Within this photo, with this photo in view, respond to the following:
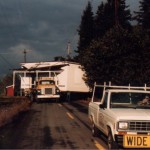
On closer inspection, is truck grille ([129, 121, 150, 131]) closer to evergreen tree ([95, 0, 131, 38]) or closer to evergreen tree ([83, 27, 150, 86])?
evergreen tree ([83, 27, 150, 86])

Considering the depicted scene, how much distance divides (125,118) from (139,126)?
0.42 meters

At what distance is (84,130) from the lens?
16.2 m

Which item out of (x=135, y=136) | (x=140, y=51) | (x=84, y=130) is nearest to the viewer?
(x=135, y=136)

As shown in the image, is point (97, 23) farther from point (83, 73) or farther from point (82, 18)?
point (83, 73)

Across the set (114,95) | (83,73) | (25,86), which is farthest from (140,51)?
(114,95)

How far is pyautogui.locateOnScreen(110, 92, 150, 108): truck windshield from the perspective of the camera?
40.0 feet

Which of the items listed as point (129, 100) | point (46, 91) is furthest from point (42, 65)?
point (129, 100)

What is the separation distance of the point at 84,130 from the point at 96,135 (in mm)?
1959

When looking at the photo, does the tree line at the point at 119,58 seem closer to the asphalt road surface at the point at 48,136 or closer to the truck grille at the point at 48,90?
the truck grille at the point at 48,90

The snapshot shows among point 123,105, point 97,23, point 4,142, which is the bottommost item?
point 4,142

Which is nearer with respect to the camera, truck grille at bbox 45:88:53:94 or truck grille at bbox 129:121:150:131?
truck grille at bbox 129:121:150:131

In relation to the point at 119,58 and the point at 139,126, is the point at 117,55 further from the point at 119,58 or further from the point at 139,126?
the point at 139,126

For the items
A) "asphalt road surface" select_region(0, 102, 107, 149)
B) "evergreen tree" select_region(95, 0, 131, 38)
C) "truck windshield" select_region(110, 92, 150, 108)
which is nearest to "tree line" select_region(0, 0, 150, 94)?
"asphalt road surface" select_region(0, 102, 107, 149)

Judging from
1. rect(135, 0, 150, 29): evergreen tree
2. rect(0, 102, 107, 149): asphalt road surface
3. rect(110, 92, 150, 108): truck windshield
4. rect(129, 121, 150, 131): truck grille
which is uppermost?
rect(135, 0, 150, 29): evergreen tree
